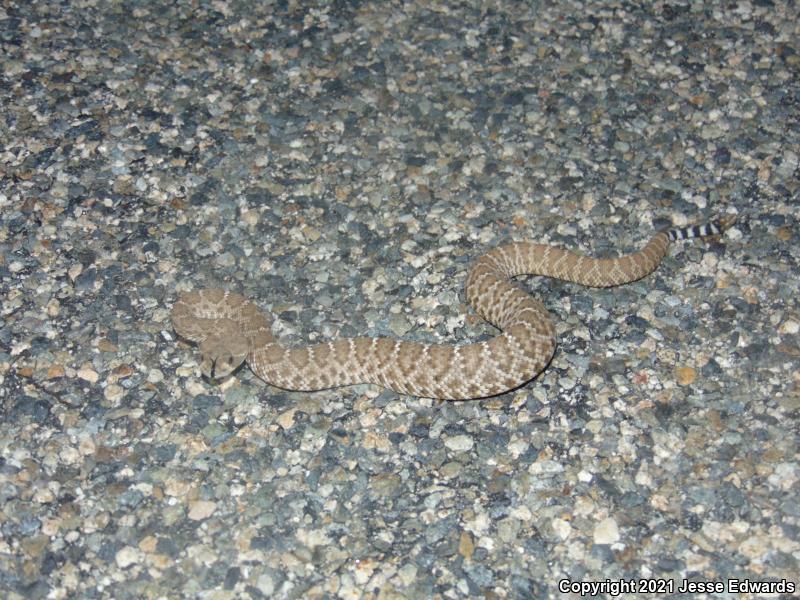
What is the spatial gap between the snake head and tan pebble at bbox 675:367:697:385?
3.78m

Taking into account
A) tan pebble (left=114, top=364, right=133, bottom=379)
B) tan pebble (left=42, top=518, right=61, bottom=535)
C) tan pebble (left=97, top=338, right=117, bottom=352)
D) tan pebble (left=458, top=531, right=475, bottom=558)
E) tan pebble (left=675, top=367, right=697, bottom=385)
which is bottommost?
tan pebble (left=42, top=518, right=61, bottom=535)

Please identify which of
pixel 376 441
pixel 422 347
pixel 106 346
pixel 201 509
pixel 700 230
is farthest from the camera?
pixel 700 230

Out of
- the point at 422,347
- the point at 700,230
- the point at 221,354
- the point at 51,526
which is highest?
the point at 700,230

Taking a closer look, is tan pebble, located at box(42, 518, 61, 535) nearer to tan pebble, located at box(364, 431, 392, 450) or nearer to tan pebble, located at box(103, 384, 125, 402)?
tan pebble, located at box(103, 384, 125, 402)

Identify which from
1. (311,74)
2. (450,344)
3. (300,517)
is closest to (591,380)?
(450,344)

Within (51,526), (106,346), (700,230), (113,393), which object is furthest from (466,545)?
(700,230)

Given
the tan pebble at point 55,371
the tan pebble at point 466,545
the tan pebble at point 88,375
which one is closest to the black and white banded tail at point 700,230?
the tan pebble at point 466,545

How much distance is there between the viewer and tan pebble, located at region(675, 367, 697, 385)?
25.8 feet

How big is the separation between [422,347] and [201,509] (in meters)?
2.32

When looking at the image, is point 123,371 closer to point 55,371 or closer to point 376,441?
point 55,371

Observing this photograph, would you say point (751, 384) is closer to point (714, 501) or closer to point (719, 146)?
point (714, 501)

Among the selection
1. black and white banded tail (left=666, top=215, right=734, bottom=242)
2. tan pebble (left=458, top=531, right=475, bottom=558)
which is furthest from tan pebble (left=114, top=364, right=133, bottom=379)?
black and white banded tail (left=666, top=215, right=734, bottom=242)

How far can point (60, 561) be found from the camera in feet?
21.7

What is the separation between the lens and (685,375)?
26.0ft
